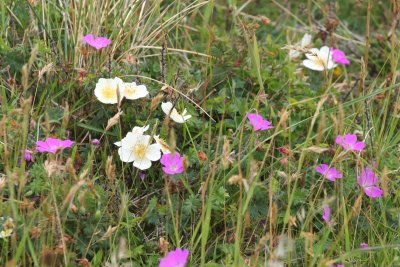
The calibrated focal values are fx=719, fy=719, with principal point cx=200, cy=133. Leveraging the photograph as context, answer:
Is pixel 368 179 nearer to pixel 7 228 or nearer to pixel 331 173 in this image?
pixel 331 173

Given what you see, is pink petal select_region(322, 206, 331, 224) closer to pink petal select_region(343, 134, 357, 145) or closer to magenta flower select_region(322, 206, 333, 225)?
magenta flower select_region(322, 206, 333, 225)

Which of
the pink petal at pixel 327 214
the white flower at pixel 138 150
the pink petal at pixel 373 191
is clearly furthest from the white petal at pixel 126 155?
the pink petal at pixel 373 191

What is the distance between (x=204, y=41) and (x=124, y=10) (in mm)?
452

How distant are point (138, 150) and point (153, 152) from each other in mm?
46

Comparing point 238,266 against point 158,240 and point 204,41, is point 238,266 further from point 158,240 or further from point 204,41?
point 204,41

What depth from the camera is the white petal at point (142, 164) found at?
2.14m

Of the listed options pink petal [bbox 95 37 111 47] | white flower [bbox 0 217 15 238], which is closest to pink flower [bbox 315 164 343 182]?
pink petal [bbox 95 37 111 47]

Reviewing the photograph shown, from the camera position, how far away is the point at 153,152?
216 centimetres

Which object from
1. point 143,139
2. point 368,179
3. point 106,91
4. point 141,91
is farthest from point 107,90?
point 368,179

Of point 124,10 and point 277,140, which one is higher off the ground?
point 124,10

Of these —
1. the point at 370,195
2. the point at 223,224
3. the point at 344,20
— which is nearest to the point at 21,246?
the point at 223,224

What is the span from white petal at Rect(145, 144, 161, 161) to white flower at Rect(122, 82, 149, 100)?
0.20 metres

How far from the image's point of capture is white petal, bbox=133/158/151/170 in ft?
7.03

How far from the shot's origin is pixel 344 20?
3.46 metres
